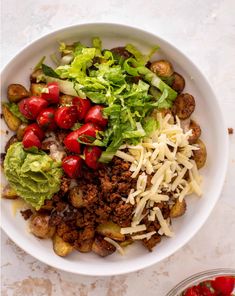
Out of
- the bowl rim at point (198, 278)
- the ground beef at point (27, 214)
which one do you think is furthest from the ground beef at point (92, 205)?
the bowl rim at point (198, 278)

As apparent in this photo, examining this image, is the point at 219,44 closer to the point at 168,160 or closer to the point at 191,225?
the point at 168,160

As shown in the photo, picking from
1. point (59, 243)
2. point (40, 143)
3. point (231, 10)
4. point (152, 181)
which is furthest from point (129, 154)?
point (231, 10)

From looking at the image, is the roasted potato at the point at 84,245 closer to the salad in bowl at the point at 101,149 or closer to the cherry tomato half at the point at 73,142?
the salad in bowl at the point at 101,149

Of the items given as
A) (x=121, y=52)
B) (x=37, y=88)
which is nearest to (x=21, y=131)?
(x=37, y=88)

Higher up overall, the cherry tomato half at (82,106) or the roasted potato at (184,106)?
the roasted potato at (184,106)

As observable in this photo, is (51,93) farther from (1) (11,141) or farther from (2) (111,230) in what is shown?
(2) (111,230)

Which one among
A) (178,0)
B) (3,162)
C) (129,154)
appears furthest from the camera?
(178,0)

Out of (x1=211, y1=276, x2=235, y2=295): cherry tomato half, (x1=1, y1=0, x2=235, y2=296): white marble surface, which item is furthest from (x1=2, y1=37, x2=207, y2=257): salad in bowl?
(x1=211, y1=276, x2=235, y2=295): cherry tomato half
